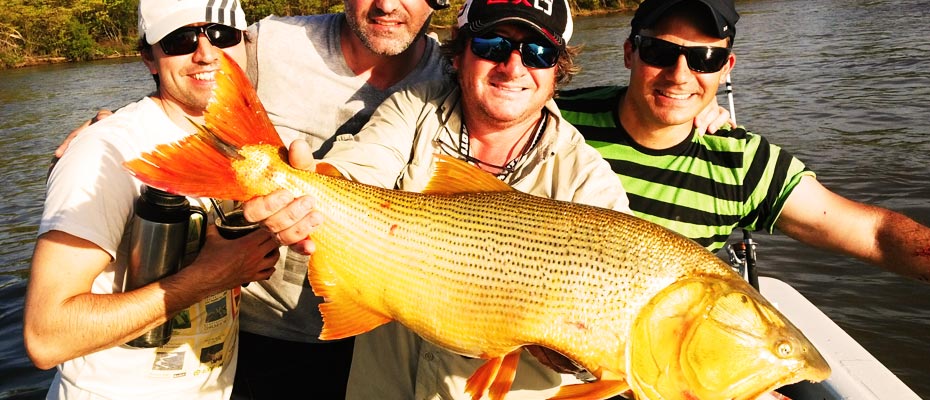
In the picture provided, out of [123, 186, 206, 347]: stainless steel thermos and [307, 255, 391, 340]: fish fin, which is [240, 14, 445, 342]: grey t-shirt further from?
[307, 255, 391, 340]: fish fin

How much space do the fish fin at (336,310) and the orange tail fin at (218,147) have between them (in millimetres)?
392

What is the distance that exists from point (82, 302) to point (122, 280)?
1.04 ft

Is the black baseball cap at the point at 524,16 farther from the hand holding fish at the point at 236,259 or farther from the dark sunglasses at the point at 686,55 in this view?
the hand holding fish at the point at 236,259

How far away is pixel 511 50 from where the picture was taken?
298 cm

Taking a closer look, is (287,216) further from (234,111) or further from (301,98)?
(301,98)

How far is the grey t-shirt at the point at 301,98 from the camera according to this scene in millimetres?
3518

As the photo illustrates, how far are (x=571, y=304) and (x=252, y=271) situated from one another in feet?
4.81

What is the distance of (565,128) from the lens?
2982 millimetres

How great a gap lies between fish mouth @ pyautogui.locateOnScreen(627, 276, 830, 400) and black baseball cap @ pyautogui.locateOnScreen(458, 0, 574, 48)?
4.63 feet

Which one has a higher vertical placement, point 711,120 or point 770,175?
point 711,120

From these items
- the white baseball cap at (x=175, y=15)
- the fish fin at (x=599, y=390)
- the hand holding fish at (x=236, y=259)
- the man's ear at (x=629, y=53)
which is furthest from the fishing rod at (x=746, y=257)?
the white baseball cap at (x=175, y=15)

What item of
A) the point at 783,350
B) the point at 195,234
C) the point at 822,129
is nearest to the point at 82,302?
the point at 195,234

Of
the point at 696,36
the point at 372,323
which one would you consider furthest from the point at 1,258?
the point at 696,36

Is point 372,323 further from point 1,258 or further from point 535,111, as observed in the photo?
point 1,258
